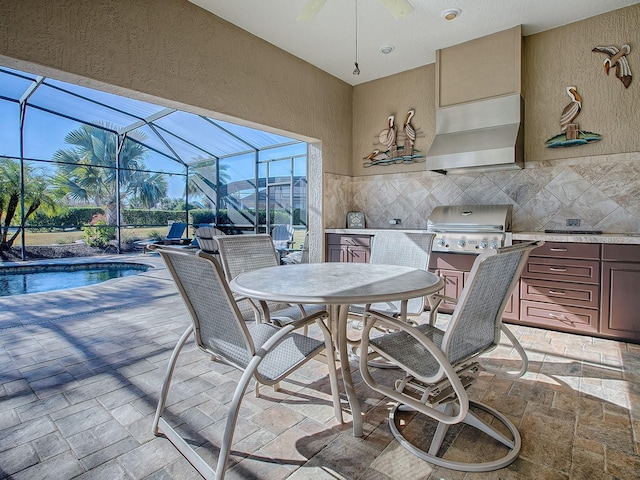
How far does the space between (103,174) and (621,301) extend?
1307 cm

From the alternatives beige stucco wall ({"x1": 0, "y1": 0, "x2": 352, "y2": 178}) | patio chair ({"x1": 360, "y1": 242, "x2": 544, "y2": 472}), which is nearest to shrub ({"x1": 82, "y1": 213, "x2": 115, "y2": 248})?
beige stucco wall ({"x1": 0, "y1": 0, "x2": 352, "y2": 178})

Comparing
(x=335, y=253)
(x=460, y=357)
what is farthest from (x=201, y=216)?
(x=460, y=357)

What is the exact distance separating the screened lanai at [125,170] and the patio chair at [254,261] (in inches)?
181

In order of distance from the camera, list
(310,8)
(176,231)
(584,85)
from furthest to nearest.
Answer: (176,231), (584,85), (310,8)

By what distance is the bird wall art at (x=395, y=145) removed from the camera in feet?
14.8

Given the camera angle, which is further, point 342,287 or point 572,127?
point 572,127

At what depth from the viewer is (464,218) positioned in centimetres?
370

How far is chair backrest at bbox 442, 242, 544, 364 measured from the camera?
124 cm

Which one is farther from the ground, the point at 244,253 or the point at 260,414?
the point at 244,253

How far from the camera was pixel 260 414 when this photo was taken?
1.82 meters

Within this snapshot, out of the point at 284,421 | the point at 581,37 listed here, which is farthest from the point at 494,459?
the point at 581,37

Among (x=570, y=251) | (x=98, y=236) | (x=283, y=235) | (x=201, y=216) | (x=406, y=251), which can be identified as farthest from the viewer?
(x=201, y=216)

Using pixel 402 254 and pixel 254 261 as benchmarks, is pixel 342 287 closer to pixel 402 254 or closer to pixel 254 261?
pixel 254 261

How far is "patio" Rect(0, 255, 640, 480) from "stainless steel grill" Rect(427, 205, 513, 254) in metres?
0.96
